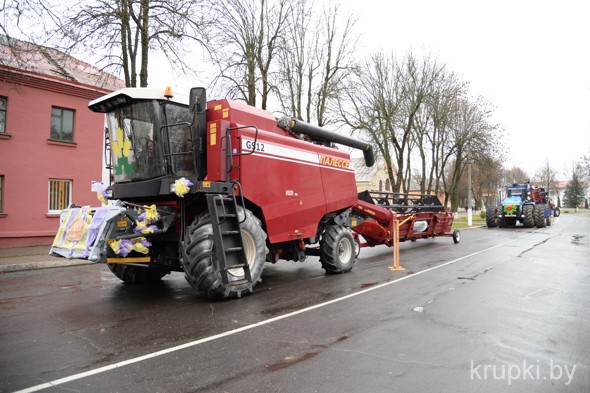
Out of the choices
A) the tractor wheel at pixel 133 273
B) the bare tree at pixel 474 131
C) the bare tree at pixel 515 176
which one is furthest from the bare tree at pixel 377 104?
the bare tree at pixel 515 176

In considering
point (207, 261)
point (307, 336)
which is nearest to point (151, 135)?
point (207, 261)

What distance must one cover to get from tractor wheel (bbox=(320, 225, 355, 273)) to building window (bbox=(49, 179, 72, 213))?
1238cm

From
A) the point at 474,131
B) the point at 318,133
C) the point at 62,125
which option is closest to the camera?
the point at 318,133

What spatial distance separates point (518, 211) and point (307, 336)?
84.1 feet

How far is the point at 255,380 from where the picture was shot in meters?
3.43

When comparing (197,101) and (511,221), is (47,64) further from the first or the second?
(511,221)

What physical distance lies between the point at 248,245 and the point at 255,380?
3.34 meters

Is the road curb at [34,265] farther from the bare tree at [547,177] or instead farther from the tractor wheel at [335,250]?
the bare tree at [547,177]

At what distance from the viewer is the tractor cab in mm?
6238

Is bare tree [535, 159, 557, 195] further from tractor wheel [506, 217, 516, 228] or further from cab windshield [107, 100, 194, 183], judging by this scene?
cab windshield [107, 100, 194, 183]

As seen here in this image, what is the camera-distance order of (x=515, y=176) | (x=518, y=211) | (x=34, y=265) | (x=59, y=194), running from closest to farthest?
(x=34, y=265) → (x=59, y=194) → (x=518, y=211) → (x=515, y=176)

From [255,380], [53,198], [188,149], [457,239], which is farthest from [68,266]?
[457,239]

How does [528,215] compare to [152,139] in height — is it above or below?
below

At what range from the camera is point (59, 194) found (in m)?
16.1
